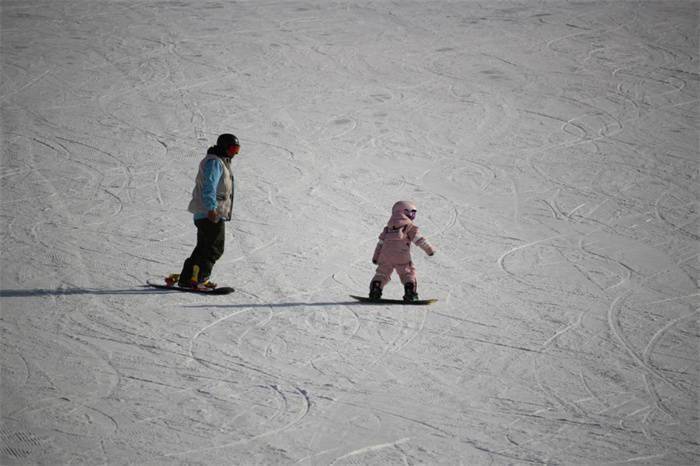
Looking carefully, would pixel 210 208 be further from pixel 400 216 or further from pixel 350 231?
pixel 350 231

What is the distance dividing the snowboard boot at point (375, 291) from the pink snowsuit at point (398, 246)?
36 millimetres

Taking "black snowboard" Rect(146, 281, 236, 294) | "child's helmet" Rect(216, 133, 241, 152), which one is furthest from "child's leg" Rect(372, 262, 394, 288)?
"child's helmet" Rect(216, 133, 241, 152)

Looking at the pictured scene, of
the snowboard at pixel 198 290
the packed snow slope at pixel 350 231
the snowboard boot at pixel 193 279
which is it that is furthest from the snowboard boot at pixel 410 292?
the snowboard boot at pixel 193 279

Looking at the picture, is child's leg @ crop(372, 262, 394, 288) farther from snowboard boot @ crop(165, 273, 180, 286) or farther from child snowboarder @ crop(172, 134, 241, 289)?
snowboard boot @ crop(165, 273, 180, 286)

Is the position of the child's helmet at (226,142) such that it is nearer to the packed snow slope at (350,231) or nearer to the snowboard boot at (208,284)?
the snowboard boot at (208,284)

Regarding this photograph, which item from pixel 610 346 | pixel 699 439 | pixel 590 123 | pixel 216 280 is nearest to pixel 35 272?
pixel 216 280

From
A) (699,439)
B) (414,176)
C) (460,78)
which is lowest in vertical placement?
(699,439)

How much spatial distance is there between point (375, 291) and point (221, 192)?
1.63 metres

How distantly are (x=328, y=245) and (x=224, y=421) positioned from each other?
3.95 metres

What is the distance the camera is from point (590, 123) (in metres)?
13.9

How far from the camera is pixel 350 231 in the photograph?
10383mm

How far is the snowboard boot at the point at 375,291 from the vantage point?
8296mm

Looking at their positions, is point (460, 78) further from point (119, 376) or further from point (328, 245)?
point (119, 376)

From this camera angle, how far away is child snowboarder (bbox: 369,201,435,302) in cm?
829
